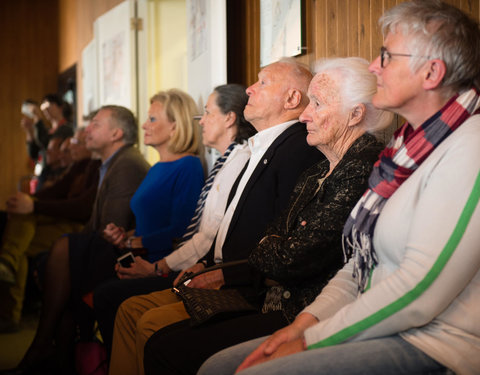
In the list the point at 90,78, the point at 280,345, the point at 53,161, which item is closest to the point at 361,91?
the point at 280,345

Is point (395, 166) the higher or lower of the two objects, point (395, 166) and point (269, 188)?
the higher

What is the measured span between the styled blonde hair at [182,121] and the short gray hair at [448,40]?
6.96 feet

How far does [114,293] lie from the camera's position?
266 cm

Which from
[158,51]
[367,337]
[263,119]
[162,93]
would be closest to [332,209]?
[367,337]

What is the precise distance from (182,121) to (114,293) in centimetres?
120

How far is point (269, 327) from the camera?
176cm

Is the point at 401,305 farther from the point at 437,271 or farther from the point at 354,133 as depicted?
the point at 354,133

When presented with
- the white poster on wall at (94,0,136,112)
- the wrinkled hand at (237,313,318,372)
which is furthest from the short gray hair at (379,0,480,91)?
the white poster on wall at (94,0,136,112)

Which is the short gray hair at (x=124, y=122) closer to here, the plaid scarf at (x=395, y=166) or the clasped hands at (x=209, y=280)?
the clasped hands at (x=209, y=280)

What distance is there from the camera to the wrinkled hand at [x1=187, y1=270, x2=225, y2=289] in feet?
7.34

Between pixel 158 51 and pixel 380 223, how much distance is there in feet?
13.5

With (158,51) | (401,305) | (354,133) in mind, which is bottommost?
(401,305)

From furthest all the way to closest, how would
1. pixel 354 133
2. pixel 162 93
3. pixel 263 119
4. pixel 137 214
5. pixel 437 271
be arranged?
pixel 162 93
pixel 137 214
pixel 263 119
pixel 354 133
pixel 437 271

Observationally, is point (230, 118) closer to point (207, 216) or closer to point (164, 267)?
point (207, 216)
